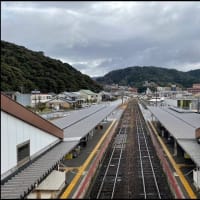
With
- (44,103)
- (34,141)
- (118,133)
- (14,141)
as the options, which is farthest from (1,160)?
(44,103)

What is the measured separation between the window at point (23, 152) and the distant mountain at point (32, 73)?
225 ft

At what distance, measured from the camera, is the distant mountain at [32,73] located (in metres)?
88.1

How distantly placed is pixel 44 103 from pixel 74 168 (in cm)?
5789

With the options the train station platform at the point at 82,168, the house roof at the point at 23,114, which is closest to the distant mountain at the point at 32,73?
the train station platform at the point at 82,168

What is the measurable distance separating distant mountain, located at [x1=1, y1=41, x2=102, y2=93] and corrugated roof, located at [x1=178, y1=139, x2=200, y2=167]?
65.8m

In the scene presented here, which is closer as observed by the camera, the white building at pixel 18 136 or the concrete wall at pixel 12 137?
the concrete wall at pixel 12 137

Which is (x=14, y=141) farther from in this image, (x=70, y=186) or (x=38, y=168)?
(x=70, y=186)

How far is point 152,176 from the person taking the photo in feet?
70.1

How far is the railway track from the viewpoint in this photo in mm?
17859

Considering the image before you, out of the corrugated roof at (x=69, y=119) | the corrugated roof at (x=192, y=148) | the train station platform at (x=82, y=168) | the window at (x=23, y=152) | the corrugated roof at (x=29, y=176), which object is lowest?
the train station platform at (x=82, y=168)

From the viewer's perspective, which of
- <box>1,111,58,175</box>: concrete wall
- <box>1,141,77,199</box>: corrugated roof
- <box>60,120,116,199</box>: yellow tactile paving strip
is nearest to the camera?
<box>1,141,77,199</box>: corrugated roof

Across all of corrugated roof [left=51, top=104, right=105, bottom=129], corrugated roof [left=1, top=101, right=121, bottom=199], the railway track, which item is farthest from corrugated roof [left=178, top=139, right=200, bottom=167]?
corrugated roof [left=51, top=104, right=105, bottom=129]

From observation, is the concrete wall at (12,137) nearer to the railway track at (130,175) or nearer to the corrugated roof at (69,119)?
the railway track at (130,175)

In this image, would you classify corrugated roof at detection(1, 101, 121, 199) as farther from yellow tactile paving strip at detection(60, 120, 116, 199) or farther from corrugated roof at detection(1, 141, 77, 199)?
yellow tactile paving strip at detection(60, 120, 116, 199)
